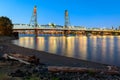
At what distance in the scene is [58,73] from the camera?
1502 centimetres

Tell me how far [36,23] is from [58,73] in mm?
172325

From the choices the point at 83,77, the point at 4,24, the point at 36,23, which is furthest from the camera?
the point at 36,23

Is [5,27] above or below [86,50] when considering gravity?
above

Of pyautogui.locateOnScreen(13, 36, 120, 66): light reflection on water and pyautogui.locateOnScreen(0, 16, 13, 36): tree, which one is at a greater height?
pyautogui.locateOnScreen(0, 16, 13, 36): tree

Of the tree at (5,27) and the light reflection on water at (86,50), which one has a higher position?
the tree at (5,27)

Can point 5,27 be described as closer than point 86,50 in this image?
No

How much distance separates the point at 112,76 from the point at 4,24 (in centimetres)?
11231

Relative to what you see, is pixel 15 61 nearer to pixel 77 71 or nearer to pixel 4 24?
pixel 77 71

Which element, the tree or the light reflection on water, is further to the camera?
the tree

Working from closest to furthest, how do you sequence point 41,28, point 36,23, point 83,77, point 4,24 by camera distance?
point 83,77
point 4,24
point 41,28
point 36,23

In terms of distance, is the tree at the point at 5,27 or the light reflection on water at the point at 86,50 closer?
the light reflection on water at the point at 86,50

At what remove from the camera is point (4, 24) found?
124m

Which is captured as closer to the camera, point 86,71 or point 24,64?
point 86,71

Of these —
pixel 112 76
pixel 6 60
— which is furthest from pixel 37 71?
pixel 6 60
